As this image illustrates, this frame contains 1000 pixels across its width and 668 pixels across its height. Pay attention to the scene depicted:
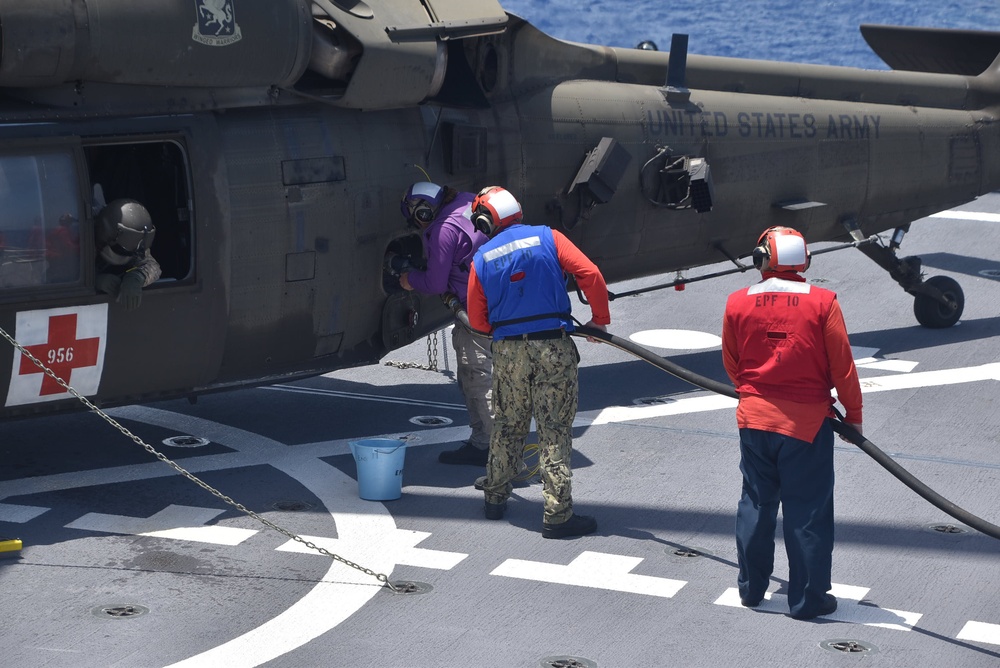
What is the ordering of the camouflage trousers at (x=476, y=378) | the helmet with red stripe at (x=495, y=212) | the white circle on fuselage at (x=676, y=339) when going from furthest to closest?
the white circle on fuselage at (x=676, y=339), the camouflage trousers at (x=476, y=378), the helmet with red stripe at (x=495, y=212)

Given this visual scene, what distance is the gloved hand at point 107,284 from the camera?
308 inches

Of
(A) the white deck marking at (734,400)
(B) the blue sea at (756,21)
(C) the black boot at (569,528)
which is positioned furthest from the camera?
(B) the blue sea at (756,21)

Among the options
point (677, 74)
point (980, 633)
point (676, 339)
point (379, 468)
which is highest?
point (677, 74)

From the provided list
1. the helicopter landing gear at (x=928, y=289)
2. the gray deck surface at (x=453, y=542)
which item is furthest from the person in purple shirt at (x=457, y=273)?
the helicopter landing gear at (x=928, y=289)

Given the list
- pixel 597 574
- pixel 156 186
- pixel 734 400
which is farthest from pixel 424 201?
pixel 734 400

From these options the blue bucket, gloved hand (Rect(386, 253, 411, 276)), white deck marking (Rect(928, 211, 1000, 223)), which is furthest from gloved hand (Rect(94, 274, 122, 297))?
white deck marking (Rect(928, 211, 1000, 223))

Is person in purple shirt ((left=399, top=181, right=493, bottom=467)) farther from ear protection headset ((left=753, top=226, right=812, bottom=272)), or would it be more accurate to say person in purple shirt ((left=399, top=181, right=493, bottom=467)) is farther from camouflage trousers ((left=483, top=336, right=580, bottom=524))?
ear protection headset ((left=753, top=226, right=812, bottom=272))

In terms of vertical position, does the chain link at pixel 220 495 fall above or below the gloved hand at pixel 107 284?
below

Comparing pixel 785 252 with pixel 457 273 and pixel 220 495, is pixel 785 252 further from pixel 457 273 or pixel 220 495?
pixel 220 495

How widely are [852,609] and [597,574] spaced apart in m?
1.35

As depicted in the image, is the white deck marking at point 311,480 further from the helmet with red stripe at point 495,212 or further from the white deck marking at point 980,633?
the helmet with red stripe at point 495,212

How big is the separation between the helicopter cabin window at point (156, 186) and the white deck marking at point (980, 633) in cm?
493

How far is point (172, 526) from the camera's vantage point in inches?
310

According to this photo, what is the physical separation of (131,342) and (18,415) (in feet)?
2.54
